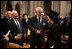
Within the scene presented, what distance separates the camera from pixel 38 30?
289 cm

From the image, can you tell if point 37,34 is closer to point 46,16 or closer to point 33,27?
point 33,27

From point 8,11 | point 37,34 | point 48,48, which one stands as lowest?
point 48,48

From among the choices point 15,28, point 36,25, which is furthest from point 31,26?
point 15,28

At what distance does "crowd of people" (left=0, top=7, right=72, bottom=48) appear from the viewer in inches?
113

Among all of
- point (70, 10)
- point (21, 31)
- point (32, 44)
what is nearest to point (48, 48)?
point (32, 44)

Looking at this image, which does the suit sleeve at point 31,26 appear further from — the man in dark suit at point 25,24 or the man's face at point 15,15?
the man's face at point 15,15

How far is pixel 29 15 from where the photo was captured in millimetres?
2830

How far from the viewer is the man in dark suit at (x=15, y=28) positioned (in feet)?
9.40

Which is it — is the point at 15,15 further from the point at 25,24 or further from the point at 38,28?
the point at 38,28

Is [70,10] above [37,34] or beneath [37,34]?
above

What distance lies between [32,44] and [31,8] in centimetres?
53

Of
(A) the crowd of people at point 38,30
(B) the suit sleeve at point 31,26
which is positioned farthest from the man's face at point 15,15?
(B) the suit sleeve at point 31,26

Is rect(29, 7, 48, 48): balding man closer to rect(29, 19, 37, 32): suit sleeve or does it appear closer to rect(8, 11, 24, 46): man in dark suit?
rect(29, 19, 37, 32): suit sleeve

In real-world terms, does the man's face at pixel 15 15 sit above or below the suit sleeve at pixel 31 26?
above
